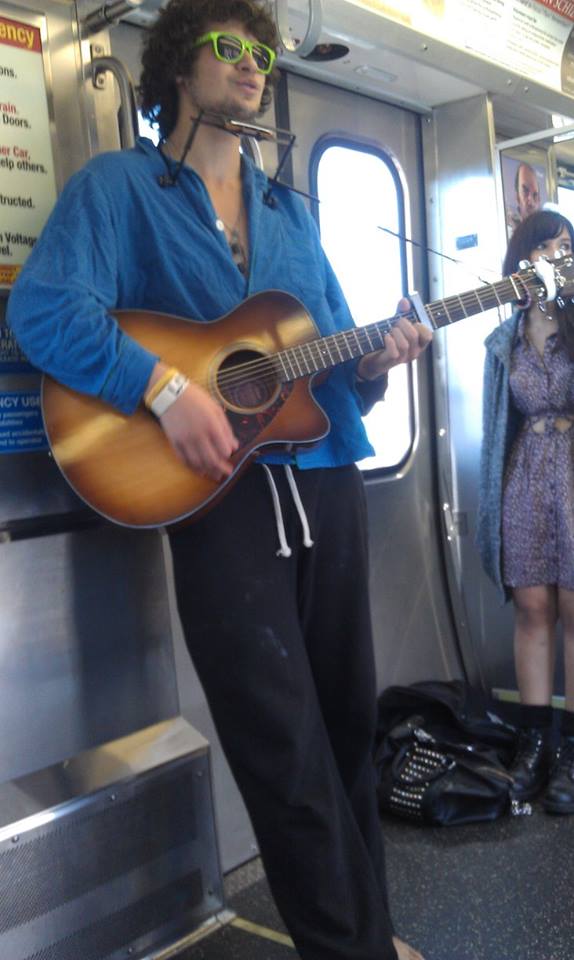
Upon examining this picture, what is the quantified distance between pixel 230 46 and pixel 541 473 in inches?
73.9

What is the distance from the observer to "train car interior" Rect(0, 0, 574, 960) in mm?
2182

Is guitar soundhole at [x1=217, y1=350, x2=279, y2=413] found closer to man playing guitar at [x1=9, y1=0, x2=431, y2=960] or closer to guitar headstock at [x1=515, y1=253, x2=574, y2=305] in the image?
man playing guitar at [x1=9, y1=0, x2=431, y2=960]

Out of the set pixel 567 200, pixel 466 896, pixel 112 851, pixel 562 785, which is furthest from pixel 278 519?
pixel 567 200

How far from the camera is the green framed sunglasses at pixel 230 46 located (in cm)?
204

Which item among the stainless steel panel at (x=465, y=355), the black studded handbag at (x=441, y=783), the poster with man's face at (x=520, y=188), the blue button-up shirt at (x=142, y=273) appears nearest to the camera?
the blue button-up shirt at (x=142, y=273)

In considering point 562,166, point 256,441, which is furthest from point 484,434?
point 256,441

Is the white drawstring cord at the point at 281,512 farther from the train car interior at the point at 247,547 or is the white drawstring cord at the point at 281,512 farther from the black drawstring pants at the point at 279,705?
the train car interior at the point at 247,547

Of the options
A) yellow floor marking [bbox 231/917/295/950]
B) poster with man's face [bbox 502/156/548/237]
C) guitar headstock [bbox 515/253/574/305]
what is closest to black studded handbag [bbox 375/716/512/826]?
yellow floor marking [bbox 231/917/295/950]

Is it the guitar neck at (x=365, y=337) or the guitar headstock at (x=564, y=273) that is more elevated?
the guitar headstock at (x=564, y=273)

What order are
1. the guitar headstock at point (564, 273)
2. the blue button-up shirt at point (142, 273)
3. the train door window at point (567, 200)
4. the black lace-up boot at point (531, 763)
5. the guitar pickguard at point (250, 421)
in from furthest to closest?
the train door window at point (567, 200)
the black lace-up boot at point (531, 763)
the guitar headstock at point (564, 273)
the guitar pickguard at point (250, 421)
the blue button-up shirt at point (142, 273)

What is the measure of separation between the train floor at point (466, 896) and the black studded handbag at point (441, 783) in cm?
5

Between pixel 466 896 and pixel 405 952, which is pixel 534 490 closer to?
pixel 466 896

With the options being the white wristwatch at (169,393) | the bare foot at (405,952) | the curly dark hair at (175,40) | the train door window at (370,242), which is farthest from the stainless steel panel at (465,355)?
the white wristwatch at (169,393)

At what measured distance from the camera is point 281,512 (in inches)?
82.0
